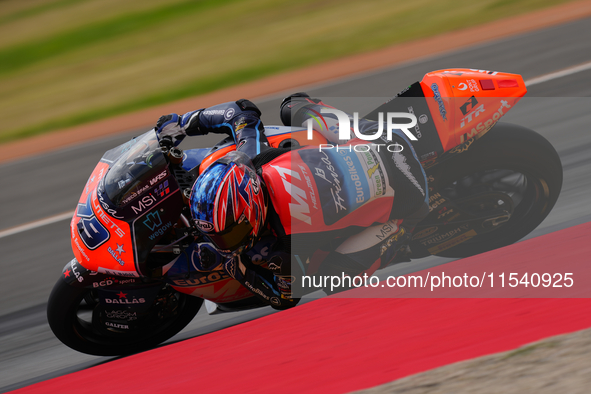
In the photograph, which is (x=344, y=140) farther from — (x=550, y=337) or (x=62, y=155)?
(x=62, y=155)

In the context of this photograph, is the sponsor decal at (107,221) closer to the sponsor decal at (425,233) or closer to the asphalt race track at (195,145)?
the asphalt race track at (195,145)

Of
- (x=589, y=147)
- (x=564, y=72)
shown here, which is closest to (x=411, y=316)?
(x=589, y=147)

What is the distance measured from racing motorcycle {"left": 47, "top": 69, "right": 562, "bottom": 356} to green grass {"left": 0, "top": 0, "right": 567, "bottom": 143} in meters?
5.89

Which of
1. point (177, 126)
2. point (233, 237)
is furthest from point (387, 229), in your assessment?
point (177, 126)

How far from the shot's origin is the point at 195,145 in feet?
21.6

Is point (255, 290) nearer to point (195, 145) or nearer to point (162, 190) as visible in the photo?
point (162, 190)

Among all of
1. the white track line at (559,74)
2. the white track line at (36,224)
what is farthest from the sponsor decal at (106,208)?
the white track line at (559,74)

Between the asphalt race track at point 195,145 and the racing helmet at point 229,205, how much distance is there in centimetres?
135

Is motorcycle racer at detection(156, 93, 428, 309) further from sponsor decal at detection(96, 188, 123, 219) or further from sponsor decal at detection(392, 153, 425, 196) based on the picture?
sponsor decal at detection(96, 188, 123, 219)

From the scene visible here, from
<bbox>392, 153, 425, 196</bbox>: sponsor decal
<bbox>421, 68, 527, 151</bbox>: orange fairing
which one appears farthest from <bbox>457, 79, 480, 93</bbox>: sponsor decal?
<bbox>392, 153, 425, 196</bbox>: sponsor decal

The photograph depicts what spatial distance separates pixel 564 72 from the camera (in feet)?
21.5

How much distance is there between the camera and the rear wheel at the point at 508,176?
127 inches

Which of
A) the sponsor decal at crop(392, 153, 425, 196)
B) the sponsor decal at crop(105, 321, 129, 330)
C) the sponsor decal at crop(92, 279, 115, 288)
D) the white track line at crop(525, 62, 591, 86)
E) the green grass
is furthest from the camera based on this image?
the green grass

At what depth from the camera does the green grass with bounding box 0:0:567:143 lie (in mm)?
9039
